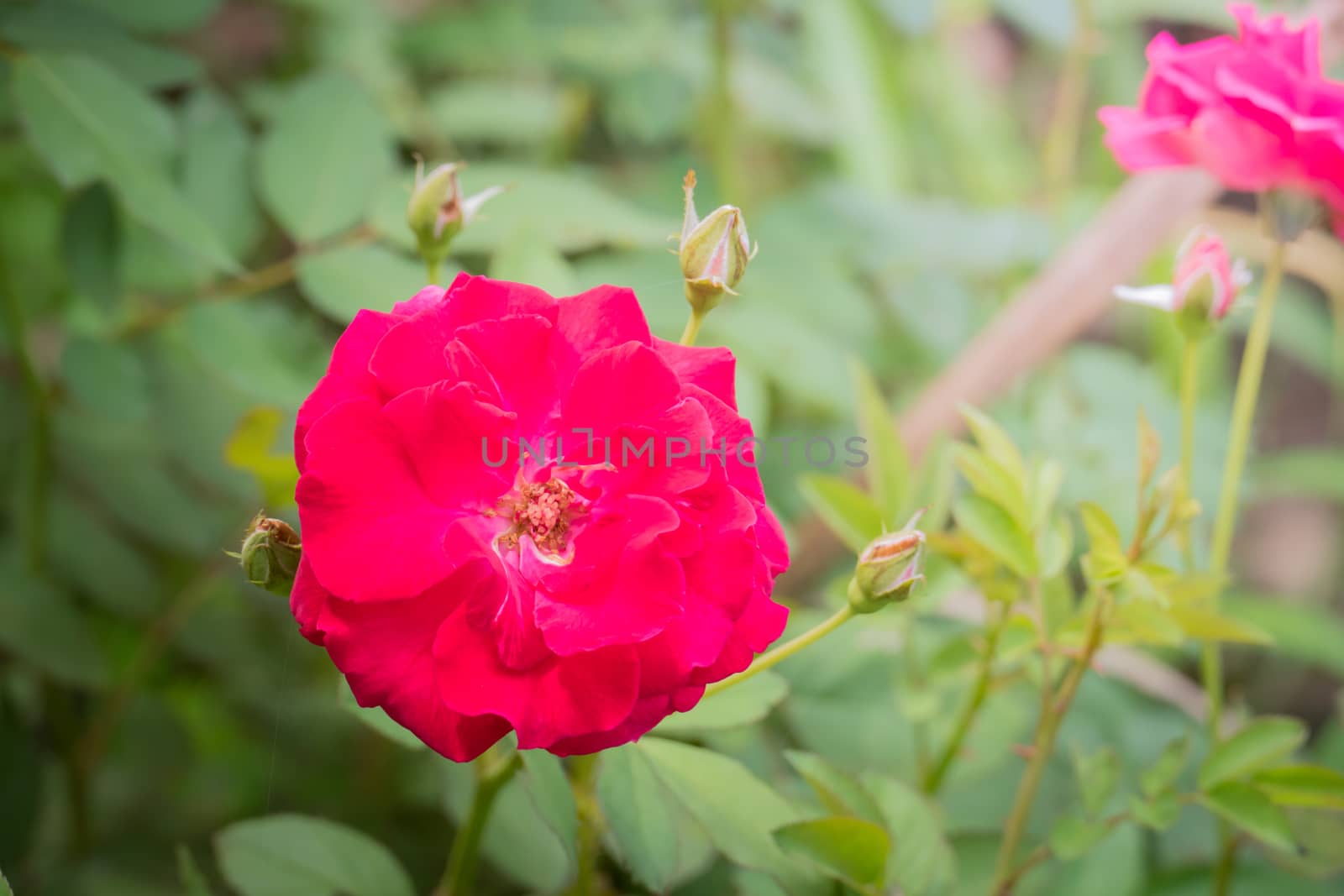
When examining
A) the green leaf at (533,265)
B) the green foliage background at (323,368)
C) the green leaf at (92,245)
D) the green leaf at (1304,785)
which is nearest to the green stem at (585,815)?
the green foliage background at (323,368)

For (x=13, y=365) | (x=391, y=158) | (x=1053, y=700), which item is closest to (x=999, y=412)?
(x=1053, y=700)

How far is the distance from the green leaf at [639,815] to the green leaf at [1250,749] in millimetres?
283

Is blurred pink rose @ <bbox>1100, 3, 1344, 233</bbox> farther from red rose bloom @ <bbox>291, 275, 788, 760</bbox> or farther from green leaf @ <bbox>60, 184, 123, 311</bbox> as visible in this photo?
A: green leaf @ <bbox>60, 184, 123, 311</bbox>

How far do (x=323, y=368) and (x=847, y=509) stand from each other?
0.37 metres

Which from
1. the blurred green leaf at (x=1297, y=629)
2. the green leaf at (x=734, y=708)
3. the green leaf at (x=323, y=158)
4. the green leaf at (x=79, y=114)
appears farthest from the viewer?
the blurred green leaf at (x=1297, y=629)

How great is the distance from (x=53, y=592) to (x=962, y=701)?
2.19ft

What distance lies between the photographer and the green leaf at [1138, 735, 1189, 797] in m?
0.52

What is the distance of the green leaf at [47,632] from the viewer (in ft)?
2.35

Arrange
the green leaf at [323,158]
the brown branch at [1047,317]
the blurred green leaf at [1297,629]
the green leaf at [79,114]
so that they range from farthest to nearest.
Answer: the blurred green leaf at [1297,629] < the brown branch at [1047,317] < the green leaf at [323,158] < the green leaf at [79,114]

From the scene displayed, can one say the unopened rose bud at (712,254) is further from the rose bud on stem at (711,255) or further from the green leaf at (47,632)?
the green leaf at (47,632)

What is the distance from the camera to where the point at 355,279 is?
1.95ft

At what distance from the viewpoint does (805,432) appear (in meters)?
0.95

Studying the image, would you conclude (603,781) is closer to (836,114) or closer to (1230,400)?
(836,114)

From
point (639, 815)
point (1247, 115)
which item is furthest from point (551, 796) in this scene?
point (1247, 115)
